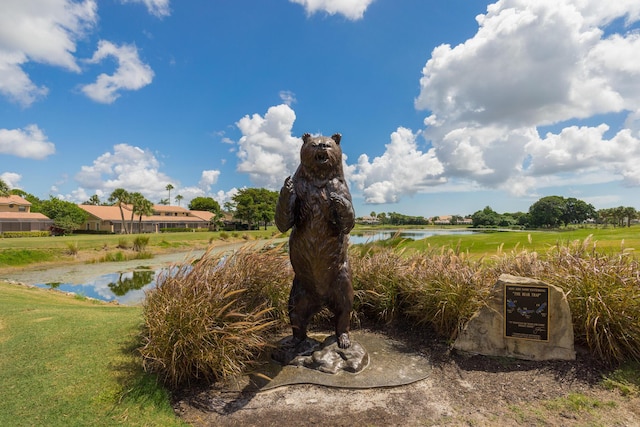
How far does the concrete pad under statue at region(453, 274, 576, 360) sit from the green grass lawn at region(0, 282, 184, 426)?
3137mm

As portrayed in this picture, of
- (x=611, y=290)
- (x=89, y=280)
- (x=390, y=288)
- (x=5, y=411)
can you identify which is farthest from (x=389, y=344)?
(x=89, y=280)

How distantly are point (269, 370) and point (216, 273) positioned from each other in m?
1.19

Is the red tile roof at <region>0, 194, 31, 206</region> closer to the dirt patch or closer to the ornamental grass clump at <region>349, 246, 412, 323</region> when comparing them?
the ornamental grass clump at <region>349, 246, 412, 323</region>

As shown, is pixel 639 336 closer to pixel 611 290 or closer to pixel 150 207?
pixel 611 290

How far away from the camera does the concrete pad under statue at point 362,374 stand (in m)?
3.15

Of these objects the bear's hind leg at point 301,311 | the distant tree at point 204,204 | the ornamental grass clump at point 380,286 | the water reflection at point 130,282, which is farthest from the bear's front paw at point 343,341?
the distant tree at point 204,204

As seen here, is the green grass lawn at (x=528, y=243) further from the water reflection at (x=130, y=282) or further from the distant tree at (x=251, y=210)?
the distant tree at (x=251, y=210)

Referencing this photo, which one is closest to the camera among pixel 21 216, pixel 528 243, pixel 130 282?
pixel 528 243

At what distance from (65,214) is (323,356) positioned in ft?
154

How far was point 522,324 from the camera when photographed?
3.59 meters

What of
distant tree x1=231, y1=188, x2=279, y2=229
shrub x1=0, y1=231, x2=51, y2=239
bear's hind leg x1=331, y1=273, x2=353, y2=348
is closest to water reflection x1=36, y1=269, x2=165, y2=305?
bear's hind leg x1=331, y1=273, x2=353, y2=348

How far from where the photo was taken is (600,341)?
3367 mm

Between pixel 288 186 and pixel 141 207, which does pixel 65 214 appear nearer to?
pixel 141 207

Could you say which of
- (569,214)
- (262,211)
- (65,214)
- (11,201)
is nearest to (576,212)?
(569,214)
